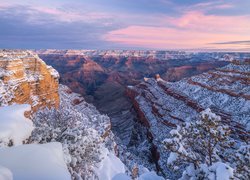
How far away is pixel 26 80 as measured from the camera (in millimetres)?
41438

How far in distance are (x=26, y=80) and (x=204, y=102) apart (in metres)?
28.1

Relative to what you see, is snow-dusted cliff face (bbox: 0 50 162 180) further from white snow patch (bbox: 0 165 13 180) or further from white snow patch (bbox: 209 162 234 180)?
white snow patch (bbox: 209 162 234 180)

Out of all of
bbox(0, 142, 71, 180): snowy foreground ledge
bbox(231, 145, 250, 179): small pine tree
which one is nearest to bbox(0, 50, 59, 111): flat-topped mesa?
bbox(0, 142, 71, 180): snowy foreground ledge

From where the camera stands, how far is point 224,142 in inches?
425

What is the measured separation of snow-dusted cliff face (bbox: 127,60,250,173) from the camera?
130ft

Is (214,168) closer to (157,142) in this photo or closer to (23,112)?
(23,112)

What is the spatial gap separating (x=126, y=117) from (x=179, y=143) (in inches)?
2798

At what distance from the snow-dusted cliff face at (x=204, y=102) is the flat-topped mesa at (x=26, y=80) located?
59.5 feet

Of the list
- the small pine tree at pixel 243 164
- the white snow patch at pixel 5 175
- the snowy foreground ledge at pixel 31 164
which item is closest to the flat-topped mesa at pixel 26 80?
the snowy foreground ledge at pixel 31 164

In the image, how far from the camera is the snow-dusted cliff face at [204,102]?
39775 millimetres

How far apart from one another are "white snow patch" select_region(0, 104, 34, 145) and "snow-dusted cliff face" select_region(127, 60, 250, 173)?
986 inches

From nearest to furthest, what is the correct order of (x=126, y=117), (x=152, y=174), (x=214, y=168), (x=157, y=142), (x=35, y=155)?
1. (x=214, y=168)
2. (x=35, y=155)
3. (x=152, y=174)
4. (x=157, y=142)
5. (x=126, y=117)

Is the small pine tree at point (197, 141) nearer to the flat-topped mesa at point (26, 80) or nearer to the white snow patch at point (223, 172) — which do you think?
the white snow patch at point (223, 172)

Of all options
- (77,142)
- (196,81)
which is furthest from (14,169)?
(196,81)
